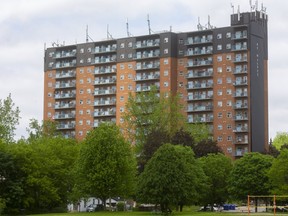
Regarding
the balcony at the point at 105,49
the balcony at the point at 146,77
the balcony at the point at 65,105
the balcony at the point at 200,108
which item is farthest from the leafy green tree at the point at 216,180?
the balcony at the point at 65,105

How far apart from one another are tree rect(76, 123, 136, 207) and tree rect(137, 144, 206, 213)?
768 cm

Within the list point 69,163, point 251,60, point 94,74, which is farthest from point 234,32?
point 69,163

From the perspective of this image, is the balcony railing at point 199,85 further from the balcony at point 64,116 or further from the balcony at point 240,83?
the balcony at point 64,116

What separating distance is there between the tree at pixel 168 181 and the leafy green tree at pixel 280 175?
A: 10.9 metres

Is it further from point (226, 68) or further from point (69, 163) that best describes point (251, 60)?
point (69, 163)

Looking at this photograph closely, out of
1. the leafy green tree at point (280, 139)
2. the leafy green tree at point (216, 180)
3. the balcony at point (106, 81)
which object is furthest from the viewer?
the balcony at point (106, 81)

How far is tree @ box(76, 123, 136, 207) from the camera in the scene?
326 feet

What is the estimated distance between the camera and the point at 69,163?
366ft

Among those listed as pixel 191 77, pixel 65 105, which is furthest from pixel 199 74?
pixel 65 105

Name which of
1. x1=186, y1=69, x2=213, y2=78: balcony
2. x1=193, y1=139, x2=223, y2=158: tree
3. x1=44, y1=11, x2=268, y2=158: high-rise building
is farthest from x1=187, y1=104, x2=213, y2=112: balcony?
x1=193, y1=139, x2=223, y2=158: tree

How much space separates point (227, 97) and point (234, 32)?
1732 centimetres

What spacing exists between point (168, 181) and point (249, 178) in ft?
52.4

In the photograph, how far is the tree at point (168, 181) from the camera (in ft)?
293

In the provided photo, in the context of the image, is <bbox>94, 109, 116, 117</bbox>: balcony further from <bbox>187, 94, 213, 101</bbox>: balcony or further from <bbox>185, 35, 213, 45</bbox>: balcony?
<bbox>185, 35, 213, 45</bbox>: balcony
